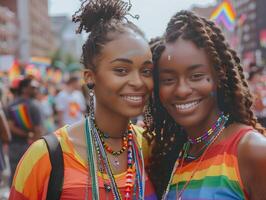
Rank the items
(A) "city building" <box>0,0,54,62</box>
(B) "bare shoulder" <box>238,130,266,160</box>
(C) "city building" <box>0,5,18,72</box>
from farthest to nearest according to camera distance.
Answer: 1. (A) "city building" <box>0,0,54,62</box>
2. (C) "city building" <box>0,5,18,72</box>
3. (B) "bare shoulder" <box>238,130,266,160</box>

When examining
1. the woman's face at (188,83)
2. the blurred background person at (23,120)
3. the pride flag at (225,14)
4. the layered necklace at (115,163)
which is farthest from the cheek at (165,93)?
the pride flag at (225,14)

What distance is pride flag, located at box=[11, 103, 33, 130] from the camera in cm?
600

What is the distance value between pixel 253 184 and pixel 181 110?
1.61ft

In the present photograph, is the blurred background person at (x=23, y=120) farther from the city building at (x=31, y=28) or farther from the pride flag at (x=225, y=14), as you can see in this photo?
the city building at (x=31, y=28)

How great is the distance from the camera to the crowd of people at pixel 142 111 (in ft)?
7.09

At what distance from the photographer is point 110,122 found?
241 cm

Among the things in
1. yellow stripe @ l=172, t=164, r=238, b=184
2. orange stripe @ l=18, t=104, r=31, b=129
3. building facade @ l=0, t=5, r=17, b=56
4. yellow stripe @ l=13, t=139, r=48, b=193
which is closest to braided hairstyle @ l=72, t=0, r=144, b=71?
yellow stripe @ l=13, t=139, r=48, b=193

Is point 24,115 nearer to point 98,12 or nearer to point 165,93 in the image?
point 98,12

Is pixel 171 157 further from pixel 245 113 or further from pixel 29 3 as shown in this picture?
pixel 29 3

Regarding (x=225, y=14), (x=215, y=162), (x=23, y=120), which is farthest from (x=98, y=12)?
(x=225, y=14)

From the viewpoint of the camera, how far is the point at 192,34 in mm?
2338

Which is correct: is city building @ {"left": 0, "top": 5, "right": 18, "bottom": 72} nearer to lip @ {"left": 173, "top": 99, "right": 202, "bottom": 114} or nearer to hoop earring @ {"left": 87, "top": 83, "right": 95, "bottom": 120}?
hoop earring @ {"left": 87, "top": 83, "right": 95, "bottom": 120}

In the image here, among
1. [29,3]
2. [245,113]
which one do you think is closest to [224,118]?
[245,113]

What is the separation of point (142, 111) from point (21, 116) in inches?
155
